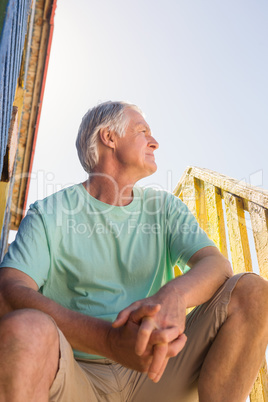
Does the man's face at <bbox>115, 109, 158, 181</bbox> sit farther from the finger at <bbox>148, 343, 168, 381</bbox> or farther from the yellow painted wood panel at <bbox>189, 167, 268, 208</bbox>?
the finger at <bbox>148, 343, 168, 381</bbox>

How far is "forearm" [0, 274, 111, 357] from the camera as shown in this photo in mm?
1260

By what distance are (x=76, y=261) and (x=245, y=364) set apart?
0.85 meters

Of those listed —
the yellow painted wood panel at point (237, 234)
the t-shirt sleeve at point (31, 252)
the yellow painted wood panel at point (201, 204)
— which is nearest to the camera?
the t-shirt sleeve at point (31, 252)

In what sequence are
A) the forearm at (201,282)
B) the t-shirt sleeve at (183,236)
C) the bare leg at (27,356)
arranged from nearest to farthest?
1. the bare leg at (27,356)
2. the forearm at (201,282)
3. the t-shirt sleeve at (183,236)

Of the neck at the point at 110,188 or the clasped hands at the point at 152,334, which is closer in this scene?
the clasped hands at the point at 152,334

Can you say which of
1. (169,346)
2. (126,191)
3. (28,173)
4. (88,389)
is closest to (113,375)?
(88,389)

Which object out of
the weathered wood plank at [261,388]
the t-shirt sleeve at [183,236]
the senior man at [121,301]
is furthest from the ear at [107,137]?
the weathered wood plank at [261,388]

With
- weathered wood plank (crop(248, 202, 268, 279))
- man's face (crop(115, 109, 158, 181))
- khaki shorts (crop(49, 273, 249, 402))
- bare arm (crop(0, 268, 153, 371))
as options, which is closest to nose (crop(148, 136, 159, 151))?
man's face (crop(115, 109, 158, 181))

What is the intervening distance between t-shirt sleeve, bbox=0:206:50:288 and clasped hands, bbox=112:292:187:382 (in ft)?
1.98

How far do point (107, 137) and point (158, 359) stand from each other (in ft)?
5.27

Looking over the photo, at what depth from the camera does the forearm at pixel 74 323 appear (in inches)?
49.6

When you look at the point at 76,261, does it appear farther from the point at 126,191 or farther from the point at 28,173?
the point at 28,173

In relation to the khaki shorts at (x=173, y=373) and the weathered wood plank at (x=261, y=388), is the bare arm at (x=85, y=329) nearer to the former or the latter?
the khaki shorts at (x=173, y=373)

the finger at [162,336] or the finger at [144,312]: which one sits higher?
the finger at [144,312]
